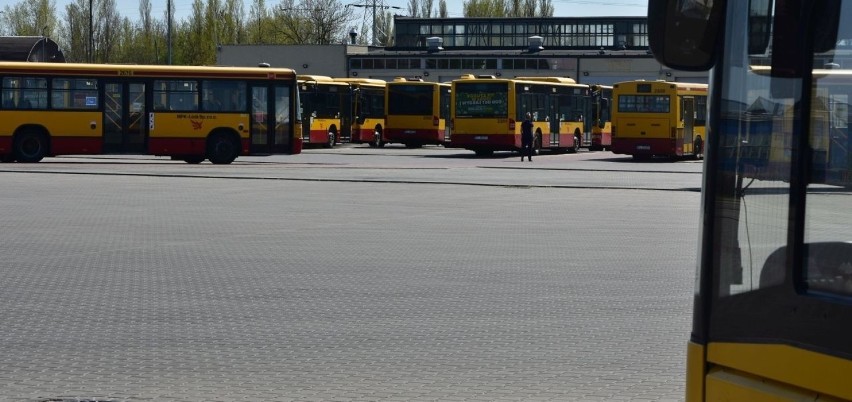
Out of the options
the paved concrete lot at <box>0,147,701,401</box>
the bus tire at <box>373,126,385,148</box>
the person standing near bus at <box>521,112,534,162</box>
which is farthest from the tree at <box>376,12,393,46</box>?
the paved concrete lot at <box>0,147,701,401</box>

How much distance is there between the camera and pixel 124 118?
38.4 metres

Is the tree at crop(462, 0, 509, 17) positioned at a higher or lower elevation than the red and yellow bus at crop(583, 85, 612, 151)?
higher

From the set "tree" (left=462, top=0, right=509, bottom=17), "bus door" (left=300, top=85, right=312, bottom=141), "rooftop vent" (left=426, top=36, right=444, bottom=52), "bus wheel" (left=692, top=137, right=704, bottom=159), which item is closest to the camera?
"bus wheel" (left=692, top=137, right=704, bottom=159)

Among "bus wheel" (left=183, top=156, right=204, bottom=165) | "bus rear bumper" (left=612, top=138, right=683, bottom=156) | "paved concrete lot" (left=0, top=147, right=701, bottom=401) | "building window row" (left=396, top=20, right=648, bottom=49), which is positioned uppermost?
"building window row" (left=396, top=20, right=648, bottom=49)

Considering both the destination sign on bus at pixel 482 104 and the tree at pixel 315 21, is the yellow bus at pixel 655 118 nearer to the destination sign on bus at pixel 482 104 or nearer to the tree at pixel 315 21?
the destination sign on bus at pixel 482 104

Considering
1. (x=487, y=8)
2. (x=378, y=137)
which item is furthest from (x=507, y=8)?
(x=378, y=137)

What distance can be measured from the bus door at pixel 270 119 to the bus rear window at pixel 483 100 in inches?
450

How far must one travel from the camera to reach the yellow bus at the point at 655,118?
48.5 meters

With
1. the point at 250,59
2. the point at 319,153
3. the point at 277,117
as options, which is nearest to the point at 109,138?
the point at 277,117

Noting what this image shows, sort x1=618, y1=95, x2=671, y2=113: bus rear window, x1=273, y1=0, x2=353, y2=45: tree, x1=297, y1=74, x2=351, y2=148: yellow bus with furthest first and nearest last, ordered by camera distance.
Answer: x1=273, y1=0, x2=353, y2=45: tree
x1=297, y1=74, x2=351, y2=148: yellow bus
x1=618, y1=95, x2=671, y2=113: bus rear window

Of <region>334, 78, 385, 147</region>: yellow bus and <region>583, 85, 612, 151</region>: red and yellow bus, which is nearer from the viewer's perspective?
<region>583, 85, 612, 151</region>: red and yellow bus

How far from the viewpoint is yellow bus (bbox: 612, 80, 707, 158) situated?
1909 inches

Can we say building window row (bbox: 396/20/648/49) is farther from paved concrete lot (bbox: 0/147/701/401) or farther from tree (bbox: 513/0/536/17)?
paved concrete lot (bbox: 0/147/701/401)

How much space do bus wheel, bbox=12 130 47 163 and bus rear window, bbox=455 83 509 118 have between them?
1682 cm
